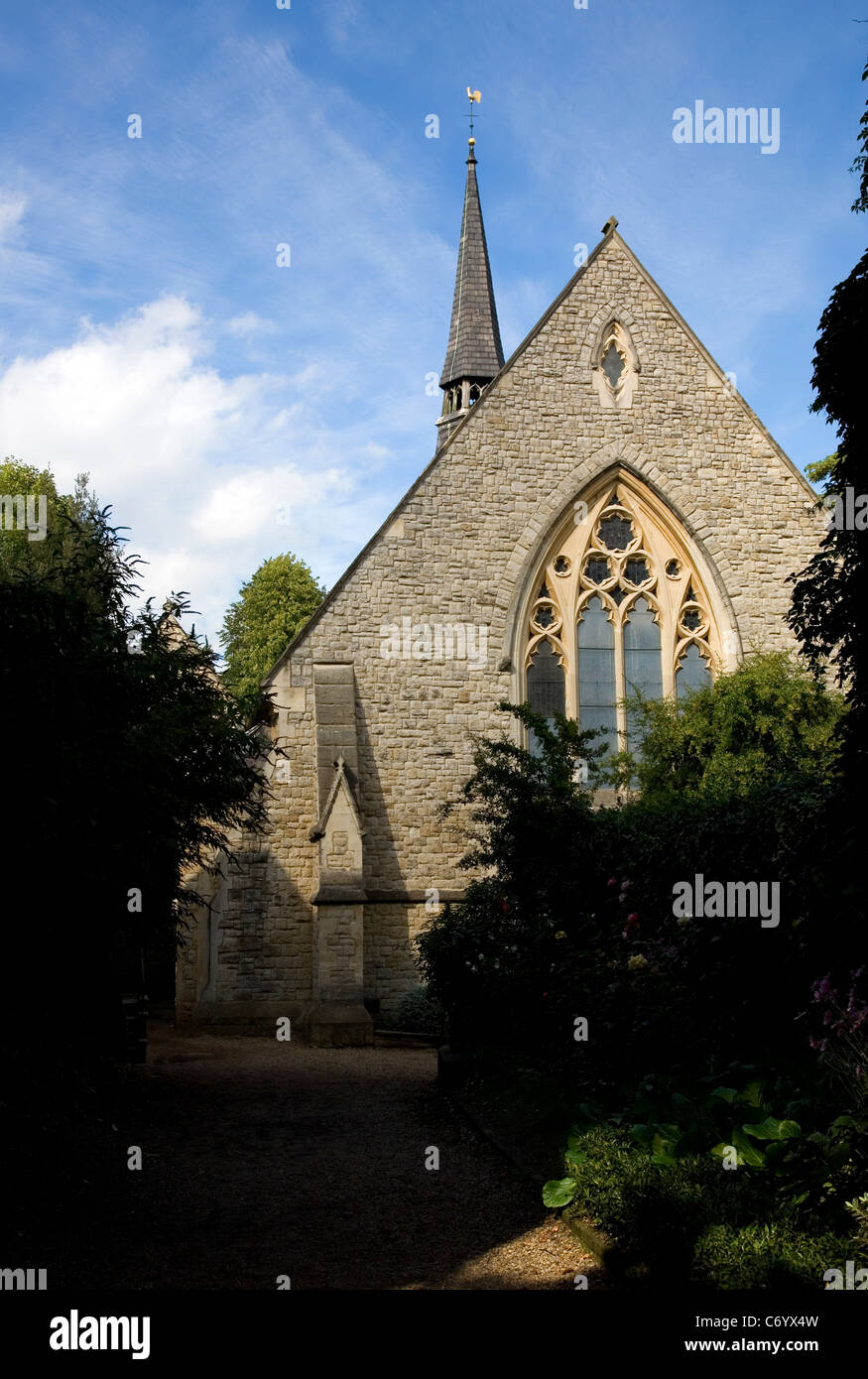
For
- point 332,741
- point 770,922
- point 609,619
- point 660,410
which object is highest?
point 660,410

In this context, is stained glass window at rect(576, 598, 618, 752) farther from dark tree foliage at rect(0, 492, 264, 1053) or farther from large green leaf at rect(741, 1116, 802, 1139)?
large green leaf at rect(741, 1116, 802, 1139)

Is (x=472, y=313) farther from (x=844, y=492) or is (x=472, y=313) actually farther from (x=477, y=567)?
(x=844, y=492)

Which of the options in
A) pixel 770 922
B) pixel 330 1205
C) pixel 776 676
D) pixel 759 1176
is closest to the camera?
pixel 759 1176

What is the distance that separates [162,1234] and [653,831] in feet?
18.3

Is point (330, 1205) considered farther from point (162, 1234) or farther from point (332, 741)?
point (332, 741)

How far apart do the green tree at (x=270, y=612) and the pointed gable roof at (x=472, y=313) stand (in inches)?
421

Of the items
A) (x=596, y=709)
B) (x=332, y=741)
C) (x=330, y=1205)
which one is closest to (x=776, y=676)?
(x=596, y=709)

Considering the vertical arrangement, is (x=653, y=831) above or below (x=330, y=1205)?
above

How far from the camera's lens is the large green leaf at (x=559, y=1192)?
265 inches

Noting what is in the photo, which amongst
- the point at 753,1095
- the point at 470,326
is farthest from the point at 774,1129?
the point at 470,326

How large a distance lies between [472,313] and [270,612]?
12991 mm

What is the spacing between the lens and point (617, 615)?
19.1 meters

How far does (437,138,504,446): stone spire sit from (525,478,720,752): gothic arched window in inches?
502

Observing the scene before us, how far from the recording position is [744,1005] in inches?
345
